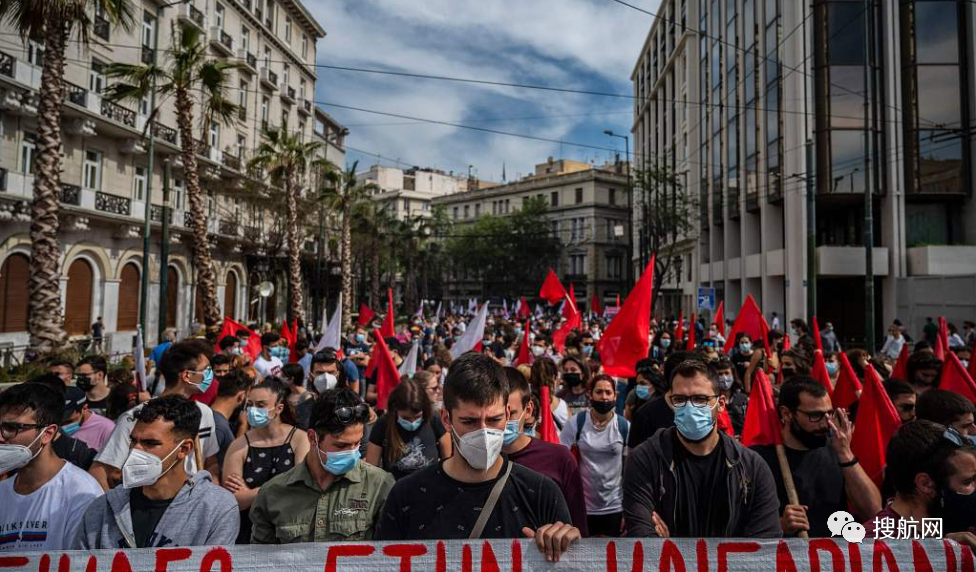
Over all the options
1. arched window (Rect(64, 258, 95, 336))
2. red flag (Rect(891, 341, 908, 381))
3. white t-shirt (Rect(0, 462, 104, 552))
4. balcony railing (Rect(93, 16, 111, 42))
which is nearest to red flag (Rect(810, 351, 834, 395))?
red flag (Rect(891, 341, 908, 381))

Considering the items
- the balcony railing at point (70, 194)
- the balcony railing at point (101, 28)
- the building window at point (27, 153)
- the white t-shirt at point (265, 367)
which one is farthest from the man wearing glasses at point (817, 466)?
the balcony railing at point (101, 28)

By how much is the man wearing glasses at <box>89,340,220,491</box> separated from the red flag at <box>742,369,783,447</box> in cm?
332

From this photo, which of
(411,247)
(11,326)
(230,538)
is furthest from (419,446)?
(411,247)

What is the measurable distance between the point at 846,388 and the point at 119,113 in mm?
24066

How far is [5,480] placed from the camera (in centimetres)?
291

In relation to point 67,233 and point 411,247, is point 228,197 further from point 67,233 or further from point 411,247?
point 411,247

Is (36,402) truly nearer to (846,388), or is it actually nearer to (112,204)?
(846,388)

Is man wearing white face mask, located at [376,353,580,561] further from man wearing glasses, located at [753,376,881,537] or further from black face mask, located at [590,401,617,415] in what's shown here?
black face mask, located at [590,401,617,415]

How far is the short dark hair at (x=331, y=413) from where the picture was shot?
288 cm

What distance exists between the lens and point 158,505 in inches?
104

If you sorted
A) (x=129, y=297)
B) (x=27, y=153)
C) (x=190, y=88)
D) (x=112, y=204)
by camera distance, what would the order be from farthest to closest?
(x=129, y=297) → (x=112, y=204) → (x=27, y=153) → (x=190, y=88)

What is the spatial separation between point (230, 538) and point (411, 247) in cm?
5029

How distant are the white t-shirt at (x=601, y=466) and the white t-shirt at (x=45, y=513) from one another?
2.90m

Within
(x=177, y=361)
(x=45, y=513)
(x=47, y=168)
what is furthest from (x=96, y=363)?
(x=47, y=168)
